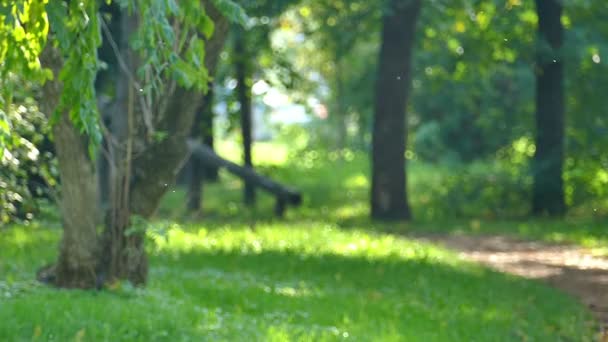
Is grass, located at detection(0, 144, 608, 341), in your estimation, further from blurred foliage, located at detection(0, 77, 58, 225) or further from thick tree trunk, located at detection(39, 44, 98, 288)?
blurred foliage, located at detection(0, 77, 58, 225)

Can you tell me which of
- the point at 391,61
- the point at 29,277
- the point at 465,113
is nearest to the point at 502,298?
the point at 29,277

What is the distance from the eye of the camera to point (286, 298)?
12328 millimetres

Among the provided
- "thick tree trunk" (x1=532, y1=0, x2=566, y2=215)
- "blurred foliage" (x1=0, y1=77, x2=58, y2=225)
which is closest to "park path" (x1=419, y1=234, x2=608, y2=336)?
"thick tree trunk" (x1=532, y1=0, x2=566, y2=215)

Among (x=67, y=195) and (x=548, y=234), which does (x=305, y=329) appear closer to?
(x=67, y=195)

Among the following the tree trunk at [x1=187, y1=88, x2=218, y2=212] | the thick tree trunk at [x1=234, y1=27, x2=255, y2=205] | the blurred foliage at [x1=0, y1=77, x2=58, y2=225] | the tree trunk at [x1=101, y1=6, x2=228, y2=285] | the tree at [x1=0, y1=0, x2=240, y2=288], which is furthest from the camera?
the thick tree trunk at [x1=234, y1=27, x2=255, y2=205]

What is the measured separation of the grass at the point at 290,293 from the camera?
32.0 ft

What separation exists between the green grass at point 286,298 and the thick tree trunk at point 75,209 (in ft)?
1.05

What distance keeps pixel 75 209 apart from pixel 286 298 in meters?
2.36

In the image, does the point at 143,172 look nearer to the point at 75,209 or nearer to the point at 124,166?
the point at 124,166

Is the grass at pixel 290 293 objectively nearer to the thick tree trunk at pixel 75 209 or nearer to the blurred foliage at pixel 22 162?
the thick tree trunk at pixel 75 209

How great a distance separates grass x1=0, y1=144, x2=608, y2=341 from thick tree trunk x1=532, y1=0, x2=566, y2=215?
8.01ft

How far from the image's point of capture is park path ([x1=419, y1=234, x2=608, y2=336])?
15961mm

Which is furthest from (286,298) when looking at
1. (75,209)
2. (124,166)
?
(75,209)

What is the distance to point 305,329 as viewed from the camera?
1045 centimetres
